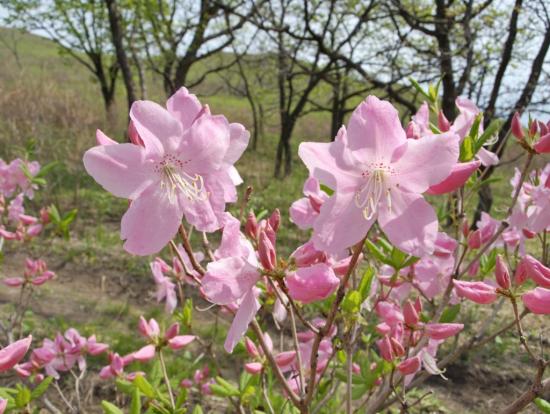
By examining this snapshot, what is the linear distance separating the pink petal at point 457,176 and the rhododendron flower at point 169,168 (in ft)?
1.09

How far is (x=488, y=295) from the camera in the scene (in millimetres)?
863

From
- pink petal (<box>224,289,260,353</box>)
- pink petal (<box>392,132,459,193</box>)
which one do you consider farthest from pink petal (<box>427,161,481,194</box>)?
pink petal (<box>224,289,260,353</box>)

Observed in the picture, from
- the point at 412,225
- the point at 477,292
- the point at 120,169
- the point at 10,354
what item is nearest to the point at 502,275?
the point at 477,292

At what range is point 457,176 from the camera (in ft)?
2.42

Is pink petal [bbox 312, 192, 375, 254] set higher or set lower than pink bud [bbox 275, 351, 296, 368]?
higher

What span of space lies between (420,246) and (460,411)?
2.46 meters

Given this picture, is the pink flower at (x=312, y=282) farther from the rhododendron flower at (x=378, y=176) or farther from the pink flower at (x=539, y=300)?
the pink flower at (x=539, y=300)

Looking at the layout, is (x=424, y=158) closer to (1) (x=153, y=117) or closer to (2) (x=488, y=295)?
(2) (x=488, y=295)

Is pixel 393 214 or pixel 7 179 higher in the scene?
pixel 393 214

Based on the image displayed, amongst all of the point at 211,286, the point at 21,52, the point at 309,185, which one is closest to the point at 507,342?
the point at 309,185

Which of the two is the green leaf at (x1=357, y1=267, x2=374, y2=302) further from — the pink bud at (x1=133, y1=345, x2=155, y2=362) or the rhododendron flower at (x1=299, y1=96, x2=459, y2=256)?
the pink bud at (x1=133, y1=345, x2=155, y2=362)

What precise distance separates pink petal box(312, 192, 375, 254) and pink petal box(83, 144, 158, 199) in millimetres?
296

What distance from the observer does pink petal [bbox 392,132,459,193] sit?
2.45 feet

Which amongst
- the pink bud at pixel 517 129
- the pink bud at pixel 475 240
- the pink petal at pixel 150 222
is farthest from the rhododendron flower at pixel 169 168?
the pink bud at pixel 475 240
